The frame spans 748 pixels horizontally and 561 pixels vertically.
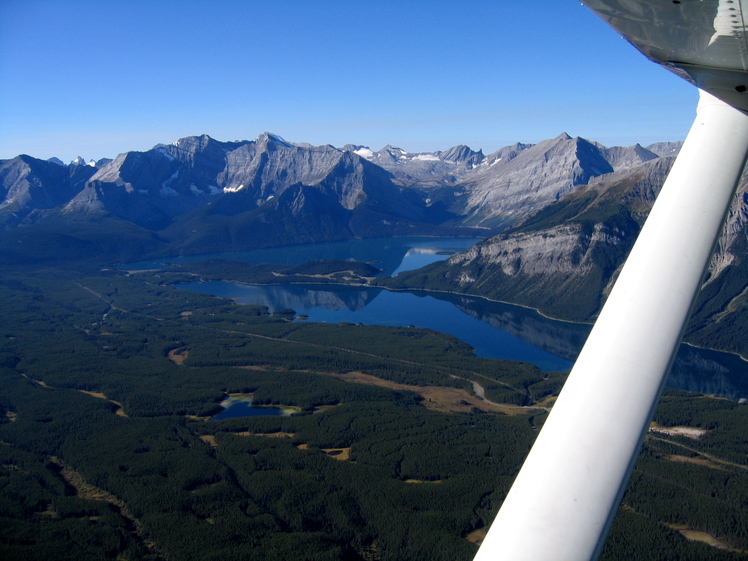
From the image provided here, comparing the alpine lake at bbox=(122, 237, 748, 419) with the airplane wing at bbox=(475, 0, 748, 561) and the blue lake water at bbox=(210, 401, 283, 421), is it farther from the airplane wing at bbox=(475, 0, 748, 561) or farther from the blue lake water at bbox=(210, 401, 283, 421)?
the airplane wing at bbox=(475, 0, 748, 561)

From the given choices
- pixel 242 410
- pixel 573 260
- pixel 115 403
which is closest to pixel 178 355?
pixel 115 403

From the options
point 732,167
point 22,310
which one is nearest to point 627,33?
point 732,167

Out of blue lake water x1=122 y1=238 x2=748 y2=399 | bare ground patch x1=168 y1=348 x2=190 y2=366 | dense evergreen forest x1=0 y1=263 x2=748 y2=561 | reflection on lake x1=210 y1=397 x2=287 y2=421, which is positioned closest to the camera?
dense evergreen forest x1=0 y1=263 x2=748 y2=561

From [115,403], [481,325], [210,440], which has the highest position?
[481,325]

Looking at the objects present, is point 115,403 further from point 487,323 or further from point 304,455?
point 487,323

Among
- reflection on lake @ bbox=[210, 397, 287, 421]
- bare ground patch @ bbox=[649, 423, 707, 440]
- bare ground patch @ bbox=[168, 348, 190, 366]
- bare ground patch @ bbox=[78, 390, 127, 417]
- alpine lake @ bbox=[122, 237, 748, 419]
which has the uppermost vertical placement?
alpine lake @ bbox=[122, 237, 748, 419]

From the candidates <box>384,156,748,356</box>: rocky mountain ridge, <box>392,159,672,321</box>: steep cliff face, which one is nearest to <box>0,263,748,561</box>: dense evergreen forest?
<box>384,156,748,356</box>: rocky mountain ridge

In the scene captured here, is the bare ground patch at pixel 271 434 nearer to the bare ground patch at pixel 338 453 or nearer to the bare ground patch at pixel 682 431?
the bare ground patch at pixel 338 453
